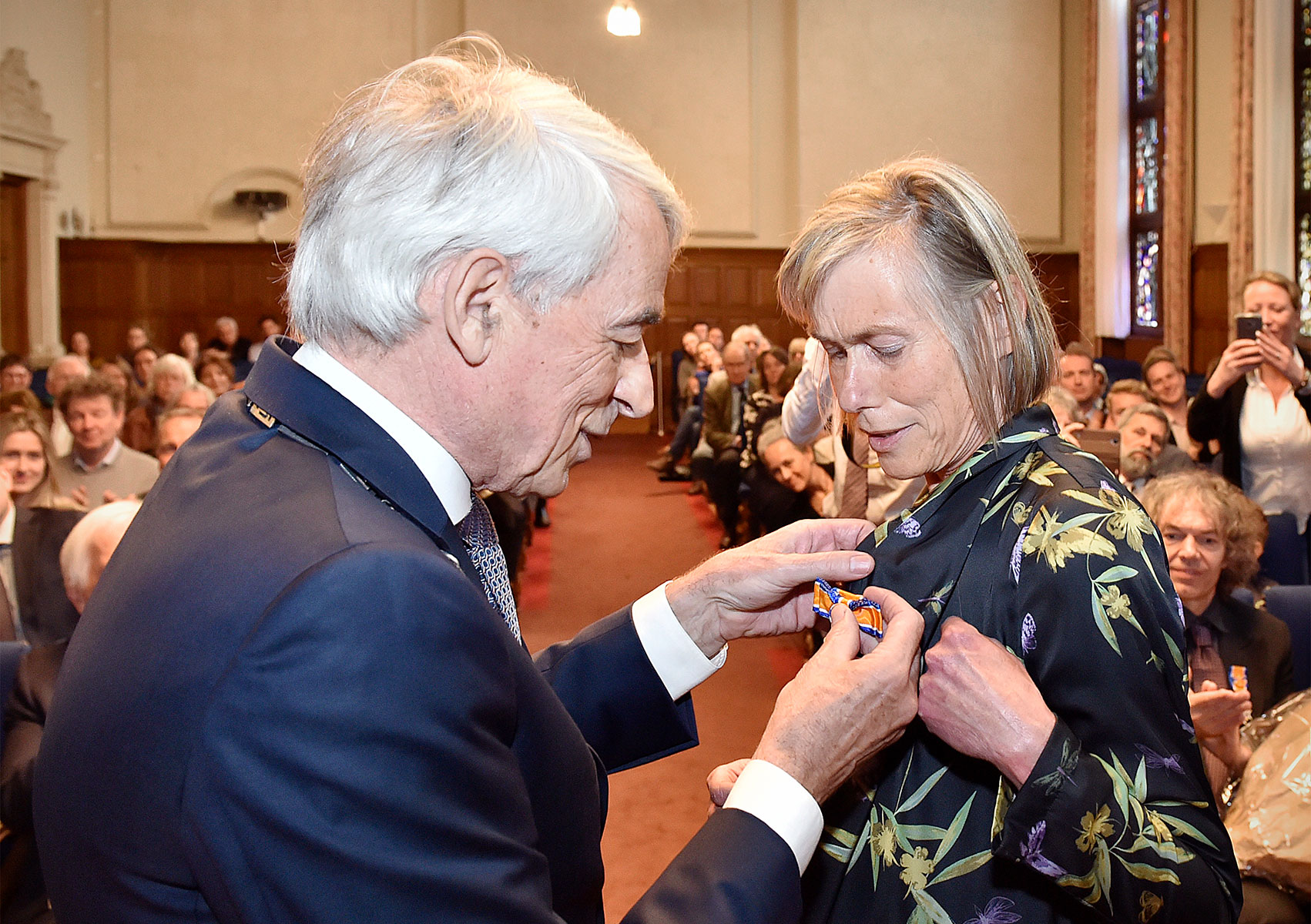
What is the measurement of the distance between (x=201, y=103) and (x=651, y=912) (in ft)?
50.6

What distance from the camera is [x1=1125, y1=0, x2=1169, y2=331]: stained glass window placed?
1169 cm

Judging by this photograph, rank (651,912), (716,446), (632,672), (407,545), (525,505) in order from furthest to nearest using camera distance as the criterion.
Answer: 1. (716,446)
2. (525,505)
3. (632,672)
4. (651,912)
5. (407,545)

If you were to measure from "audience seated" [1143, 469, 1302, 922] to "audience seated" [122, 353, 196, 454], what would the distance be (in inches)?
218

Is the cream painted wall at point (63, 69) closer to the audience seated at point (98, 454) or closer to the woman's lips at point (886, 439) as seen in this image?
the audience seated at point (98, 454)

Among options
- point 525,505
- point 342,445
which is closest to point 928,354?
point 342,445

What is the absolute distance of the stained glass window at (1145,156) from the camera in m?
11.7

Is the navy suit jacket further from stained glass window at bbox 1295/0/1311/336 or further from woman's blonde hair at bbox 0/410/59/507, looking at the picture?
stained glass window at bbox 1295/0/1311/336

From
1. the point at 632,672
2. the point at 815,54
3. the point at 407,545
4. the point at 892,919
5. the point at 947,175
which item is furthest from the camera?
the point at 815,54

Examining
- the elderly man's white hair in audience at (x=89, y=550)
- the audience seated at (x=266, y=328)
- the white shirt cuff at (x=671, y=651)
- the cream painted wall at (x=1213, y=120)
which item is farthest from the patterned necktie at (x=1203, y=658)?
the audience seated at (x=266, y=328)

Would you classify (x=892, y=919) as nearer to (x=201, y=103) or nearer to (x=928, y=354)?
(x=928, y=354)

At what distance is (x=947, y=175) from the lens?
1372mm

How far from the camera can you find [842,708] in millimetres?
1087

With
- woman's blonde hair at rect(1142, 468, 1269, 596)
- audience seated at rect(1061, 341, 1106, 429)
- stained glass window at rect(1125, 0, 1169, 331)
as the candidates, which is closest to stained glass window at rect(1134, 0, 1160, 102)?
stained glass window at rect(1125, 0, 1169, 331)

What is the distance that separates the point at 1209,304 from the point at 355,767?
38.2ft
